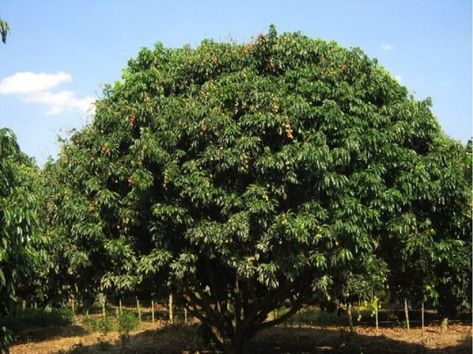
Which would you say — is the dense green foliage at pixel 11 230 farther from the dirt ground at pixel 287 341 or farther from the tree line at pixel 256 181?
the dirt ground at pixel 287 341

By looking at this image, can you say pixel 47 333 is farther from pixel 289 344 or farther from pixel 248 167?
pixel 248 167

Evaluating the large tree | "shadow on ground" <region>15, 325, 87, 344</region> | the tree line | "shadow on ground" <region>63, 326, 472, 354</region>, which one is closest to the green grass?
"shadow on ground" <region>15, 325, 87, 344</region>

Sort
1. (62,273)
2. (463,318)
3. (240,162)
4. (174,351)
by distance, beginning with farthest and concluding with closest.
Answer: (463,318), (174,351), (62,273), (240,162)

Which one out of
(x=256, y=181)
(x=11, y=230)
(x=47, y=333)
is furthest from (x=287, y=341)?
(x=11, y=230)

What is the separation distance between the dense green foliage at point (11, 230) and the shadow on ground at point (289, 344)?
388 inches

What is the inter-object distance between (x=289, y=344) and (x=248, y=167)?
9.75 metres

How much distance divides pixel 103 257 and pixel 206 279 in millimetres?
2738

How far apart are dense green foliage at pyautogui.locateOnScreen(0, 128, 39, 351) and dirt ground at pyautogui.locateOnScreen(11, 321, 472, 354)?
9860 mm

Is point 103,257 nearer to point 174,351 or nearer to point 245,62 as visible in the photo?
point 245,62

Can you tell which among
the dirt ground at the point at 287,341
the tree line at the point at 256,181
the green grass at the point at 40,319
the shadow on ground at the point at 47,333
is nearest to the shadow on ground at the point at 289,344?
the dirt ground at the point at 287,341

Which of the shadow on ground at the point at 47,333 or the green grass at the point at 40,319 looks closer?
the shadow on ground at the point at 47,333

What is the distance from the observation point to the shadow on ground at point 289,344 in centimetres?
1597

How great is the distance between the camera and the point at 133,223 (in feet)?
32.1

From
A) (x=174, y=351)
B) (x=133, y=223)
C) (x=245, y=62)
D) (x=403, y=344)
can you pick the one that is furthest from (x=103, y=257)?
(x=403, y=344)
